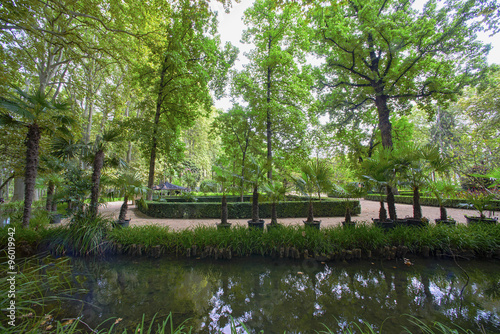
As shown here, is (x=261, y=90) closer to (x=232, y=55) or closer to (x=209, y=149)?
(x=232, y=55)

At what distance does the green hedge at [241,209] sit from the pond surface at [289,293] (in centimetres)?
527

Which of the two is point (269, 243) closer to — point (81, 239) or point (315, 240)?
point (315, 240)

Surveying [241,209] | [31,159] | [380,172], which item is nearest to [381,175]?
[380,172]

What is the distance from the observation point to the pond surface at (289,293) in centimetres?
258

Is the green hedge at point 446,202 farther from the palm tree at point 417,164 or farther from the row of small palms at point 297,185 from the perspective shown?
the row of small palms at point 297,185

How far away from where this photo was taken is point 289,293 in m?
3.27

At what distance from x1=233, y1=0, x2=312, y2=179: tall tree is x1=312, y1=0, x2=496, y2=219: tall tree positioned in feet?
5.42

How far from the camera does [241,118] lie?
1273 cm

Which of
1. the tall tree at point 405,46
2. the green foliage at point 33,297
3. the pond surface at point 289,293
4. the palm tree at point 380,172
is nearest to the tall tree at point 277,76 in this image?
the tall tree at point 405,46

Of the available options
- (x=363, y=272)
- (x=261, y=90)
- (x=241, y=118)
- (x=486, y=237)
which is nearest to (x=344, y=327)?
(x=363, y=272)

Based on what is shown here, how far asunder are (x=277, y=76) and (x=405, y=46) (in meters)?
6.11

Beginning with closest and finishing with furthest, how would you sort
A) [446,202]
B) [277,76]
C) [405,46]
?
[405,46] < [277,76] < [446,202]

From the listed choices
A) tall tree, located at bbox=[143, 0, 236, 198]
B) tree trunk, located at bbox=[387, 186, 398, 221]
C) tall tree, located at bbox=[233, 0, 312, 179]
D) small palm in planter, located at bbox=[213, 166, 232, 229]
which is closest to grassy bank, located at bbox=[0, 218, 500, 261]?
tree trunk, located at bbox=[387, 186, 398, 221]

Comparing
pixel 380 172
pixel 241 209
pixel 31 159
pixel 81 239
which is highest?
pixel 31 159
